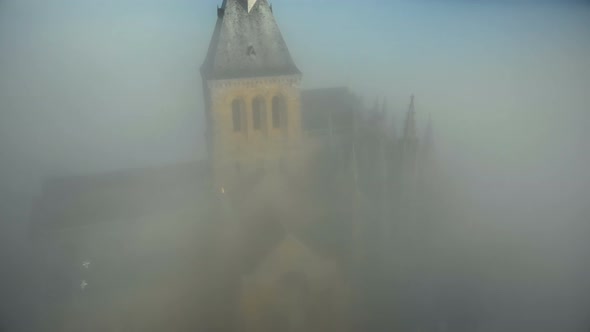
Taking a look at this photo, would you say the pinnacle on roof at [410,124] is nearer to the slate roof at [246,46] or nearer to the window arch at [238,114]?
the slate roof at [246,46]

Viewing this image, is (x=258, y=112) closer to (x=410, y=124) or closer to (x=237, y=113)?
(x=237, y=113)

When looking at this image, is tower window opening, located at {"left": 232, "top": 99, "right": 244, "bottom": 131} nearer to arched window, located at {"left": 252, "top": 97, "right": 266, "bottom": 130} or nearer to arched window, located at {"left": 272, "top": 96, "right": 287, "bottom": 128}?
arched window, located at {"left": 252, "top": 97, "right": 266, "bottom": 130}

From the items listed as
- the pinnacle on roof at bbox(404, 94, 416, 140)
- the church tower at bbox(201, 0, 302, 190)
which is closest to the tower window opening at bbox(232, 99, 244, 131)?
the church tower at bbox(201, 0, 302, 190)

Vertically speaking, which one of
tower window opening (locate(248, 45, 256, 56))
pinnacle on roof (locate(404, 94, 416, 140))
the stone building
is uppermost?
tower window opening (locate(248, 45, 256, 56))

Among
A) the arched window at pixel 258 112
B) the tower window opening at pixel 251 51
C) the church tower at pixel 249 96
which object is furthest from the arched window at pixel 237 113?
the tower window opening at pixel 251 51

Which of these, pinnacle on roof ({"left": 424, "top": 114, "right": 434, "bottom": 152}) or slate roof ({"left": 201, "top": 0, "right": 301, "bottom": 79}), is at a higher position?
slate roof ({"left": 201, "top": 0, "right": 301, "bottom": 79})
